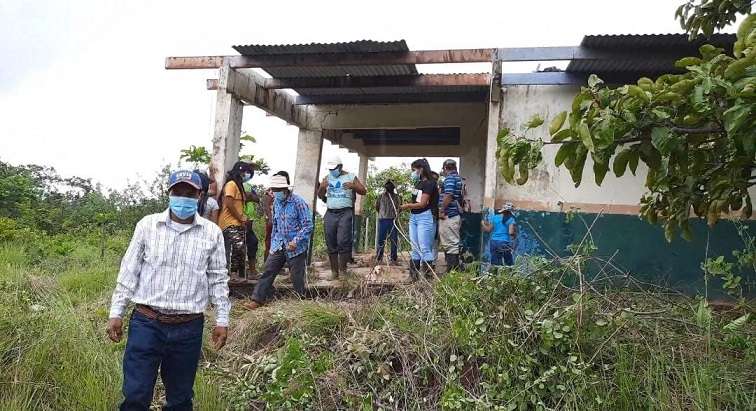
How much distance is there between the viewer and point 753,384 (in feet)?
11.4

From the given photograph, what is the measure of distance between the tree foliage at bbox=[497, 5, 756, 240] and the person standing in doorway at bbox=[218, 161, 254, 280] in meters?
4.14

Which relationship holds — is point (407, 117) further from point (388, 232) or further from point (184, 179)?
point (184, 179)

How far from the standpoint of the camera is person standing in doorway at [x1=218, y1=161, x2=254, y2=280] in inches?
249

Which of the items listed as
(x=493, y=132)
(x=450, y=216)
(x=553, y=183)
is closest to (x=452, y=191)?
(x=450, y=216)

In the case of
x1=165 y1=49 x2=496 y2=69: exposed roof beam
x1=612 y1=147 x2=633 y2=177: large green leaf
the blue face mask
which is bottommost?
the blue face mask

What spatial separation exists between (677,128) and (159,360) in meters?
2.82

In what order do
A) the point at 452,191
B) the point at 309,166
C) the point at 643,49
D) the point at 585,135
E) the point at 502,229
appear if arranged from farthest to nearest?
the point at 309,166 → the point at 452,191 → the point at 502,229 → the point at 643,49 → the point at 585,135

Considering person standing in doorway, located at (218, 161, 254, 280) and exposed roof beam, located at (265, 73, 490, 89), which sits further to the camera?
exposed roof beam, located at (265, 73, 490, 89)

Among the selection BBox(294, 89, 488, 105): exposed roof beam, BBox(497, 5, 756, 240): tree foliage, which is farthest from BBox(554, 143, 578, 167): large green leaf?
BBox(294, 89, 488, 105): exposed roof beam

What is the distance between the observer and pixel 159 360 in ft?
10.5

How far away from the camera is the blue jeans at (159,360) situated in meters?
3.10

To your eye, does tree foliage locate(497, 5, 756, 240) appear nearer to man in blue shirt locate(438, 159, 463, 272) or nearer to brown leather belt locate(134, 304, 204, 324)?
brown leather belt locate(134, 304, 204, 324)

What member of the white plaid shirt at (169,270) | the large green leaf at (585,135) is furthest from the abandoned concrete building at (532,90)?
the white plaid shirt at (169,270)

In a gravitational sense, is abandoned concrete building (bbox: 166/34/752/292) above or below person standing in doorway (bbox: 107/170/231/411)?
above
